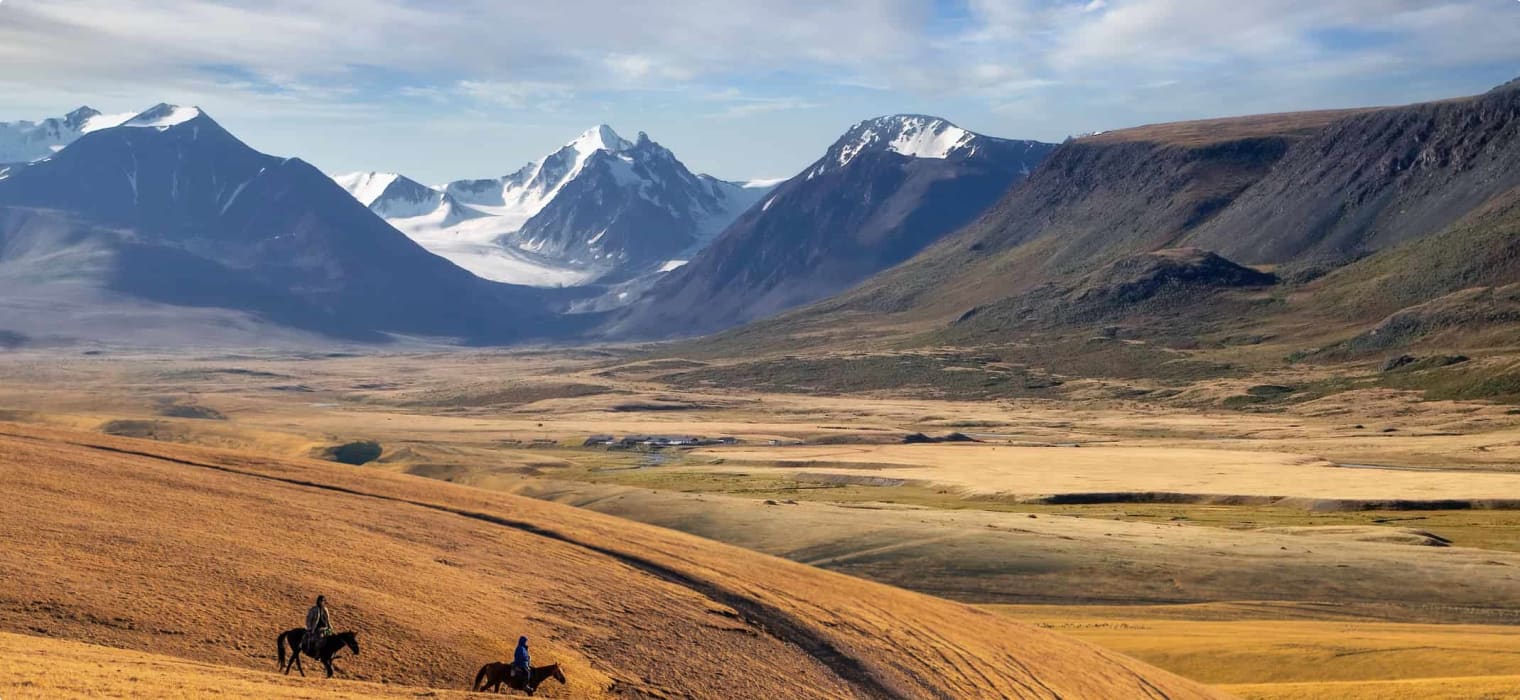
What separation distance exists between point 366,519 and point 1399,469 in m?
114

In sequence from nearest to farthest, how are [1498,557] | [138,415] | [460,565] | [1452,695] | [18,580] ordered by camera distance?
[18,580] < [460,565] < [1452,695] < [1498,557] < [138,415]

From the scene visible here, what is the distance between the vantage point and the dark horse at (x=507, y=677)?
96.1 feet

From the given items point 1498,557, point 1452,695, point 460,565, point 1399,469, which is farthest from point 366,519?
point 1399,469

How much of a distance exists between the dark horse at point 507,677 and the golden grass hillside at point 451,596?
0.83 metres

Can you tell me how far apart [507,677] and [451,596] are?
25.0 feet

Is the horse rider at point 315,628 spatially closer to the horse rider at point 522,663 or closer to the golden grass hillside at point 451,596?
the golden grass hillside at point 451,596

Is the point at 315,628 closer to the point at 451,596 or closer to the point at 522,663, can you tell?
the point at 522,663

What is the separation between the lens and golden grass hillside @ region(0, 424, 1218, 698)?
31.4 m

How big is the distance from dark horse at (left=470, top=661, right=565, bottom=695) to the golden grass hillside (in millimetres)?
825

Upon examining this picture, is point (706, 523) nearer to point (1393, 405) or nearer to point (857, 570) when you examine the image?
point (857, 570)

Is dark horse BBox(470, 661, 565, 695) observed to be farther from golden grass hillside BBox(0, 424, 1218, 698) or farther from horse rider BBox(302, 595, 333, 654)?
horse rider BBox(302, 595, 333, 654)

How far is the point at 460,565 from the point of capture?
133 feet

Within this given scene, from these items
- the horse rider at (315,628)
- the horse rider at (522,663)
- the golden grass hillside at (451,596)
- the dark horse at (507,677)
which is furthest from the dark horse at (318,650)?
the horse rider at (522,663)

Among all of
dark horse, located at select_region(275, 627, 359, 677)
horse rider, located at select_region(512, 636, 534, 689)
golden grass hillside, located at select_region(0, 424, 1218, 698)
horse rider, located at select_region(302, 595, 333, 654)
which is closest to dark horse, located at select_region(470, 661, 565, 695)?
horse rider, located at select_region(512, 636, 534, 689)
